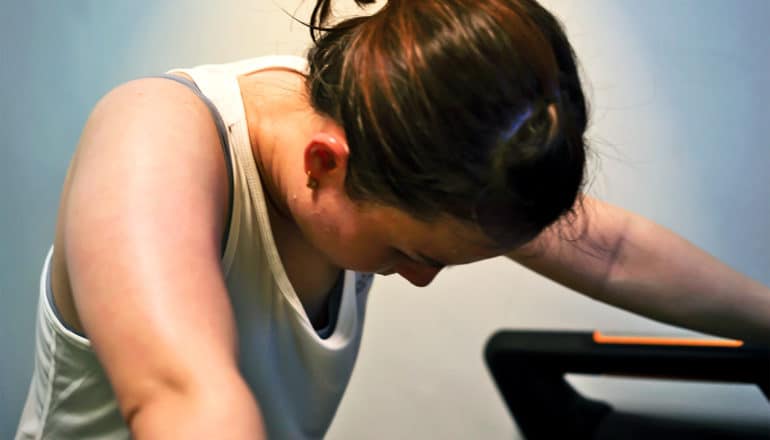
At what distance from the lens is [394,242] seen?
0.55 metres

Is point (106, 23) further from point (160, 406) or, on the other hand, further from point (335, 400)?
point (160, 406)

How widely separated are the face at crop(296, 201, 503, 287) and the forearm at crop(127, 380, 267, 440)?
6.5 inches

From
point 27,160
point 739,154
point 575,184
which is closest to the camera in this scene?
point 575,184

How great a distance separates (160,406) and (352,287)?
32cm

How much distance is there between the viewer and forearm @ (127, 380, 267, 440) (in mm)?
405

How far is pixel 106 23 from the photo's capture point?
116cm

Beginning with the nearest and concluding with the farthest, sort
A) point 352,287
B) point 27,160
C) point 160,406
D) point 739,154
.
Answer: point 160,406 → point 352,287 → point 739,154 → point 27,160

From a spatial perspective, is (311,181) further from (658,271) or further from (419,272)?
(658,271)

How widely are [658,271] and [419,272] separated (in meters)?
0.31

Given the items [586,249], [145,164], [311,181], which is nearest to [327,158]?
[311,181]

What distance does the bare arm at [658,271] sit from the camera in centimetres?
76

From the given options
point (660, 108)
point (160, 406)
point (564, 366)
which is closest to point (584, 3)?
point (660, 108)

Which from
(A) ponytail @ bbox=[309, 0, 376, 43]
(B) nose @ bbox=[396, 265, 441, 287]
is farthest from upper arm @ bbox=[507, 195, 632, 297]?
(A) ponytail @ bbox=[309, 0, 376, 43]

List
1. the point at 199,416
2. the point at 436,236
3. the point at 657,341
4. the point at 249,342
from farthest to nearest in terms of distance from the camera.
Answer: the point at 657,341
the point at 249,342
the point at 436,236
the point at 199,416
